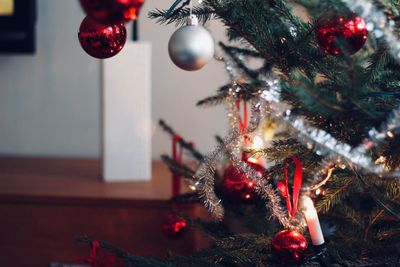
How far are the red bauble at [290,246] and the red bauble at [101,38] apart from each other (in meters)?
0.27

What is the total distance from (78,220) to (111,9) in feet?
2.77

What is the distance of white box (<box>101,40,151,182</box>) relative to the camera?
1.28 m

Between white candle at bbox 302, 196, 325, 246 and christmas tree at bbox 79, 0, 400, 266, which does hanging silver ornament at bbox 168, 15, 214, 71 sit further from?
white candle at bbox 302, 196, 325, 246

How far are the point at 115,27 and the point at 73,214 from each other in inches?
25.0

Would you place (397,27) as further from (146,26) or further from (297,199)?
(146,26)

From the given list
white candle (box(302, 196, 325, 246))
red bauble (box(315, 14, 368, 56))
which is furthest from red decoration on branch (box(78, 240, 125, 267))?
red bauble (box(315, 14, 368, 56))

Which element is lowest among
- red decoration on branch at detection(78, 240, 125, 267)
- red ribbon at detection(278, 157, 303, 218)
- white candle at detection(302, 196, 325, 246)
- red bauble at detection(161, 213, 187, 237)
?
red decoration on branch at detection(78, 240, 125, 267)

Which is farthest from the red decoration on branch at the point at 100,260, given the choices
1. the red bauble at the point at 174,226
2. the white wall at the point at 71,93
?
the white wall at the point at 71,93

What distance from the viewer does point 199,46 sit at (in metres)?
0.67

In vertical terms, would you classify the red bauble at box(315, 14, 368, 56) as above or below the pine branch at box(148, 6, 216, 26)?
below

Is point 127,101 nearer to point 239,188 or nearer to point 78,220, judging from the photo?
point 78,220

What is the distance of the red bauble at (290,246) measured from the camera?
24.1 inches

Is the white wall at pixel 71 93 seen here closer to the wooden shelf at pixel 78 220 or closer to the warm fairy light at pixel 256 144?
the wooden shelf at pixel 78 220

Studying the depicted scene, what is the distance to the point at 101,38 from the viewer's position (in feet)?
2.12
